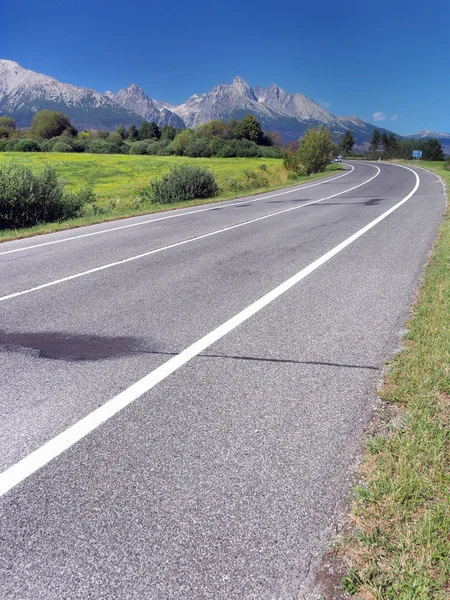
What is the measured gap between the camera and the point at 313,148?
42.6 meters

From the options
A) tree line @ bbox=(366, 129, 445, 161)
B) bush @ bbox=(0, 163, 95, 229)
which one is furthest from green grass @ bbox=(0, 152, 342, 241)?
tree line @ bbox=(366, 129, 445, 161)

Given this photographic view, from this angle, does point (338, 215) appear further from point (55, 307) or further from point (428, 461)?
point (428, 461)

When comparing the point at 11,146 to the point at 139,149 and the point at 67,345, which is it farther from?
the point at 67,345

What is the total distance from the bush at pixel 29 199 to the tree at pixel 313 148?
104 feet

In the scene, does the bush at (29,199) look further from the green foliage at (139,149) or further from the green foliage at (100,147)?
the green foliage at (139,149)

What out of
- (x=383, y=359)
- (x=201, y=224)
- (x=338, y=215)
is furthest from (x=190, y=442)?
(x=338, y=215)

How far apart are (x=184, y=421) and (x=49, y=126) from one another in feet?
377

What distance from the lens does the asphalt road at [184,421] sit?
6.54ft

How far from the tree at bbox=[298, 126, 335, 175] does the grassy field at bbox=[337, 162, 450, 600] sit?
136 ft

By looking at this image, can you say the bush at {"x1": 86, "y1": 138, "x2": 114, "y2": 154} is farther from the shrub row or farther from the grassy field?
the grassy field

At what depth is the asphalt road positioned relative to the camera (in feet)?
6.54

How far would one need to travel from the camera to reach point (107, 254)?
8727 millimetres

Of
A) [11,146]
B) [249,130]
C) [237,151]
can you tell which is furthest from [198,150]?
[249,130]

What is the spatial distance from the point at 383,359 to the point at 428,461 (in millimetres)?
1514
